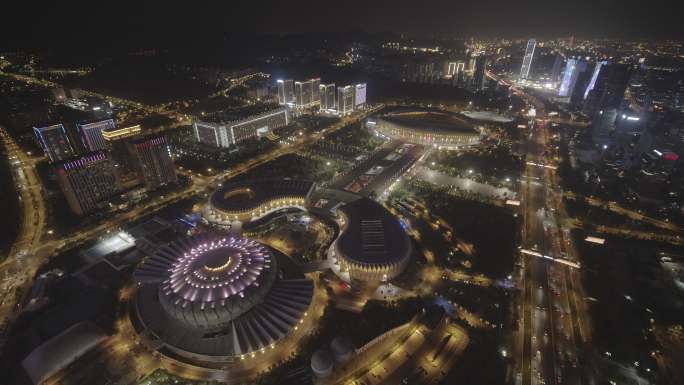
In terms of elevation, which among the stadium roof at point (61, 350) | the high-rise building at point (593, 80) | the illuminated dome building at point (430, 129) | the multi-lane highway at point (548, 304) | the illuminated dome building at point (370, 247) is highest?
the high-rise building at point (593, 80)

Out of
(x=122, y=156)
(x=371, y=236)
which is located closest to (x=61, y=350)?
(x=371, y=236)

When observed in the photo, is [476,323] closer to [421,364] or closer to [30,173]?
[421,364]

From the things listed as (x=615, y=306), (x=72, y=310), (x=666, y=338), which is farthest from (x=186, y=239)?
(x=666, y=338)

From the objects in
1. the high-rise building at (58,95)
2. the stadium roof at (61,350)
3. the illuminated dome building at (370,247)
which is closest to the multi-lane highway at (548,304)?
the illuminated dome building at (370,247)

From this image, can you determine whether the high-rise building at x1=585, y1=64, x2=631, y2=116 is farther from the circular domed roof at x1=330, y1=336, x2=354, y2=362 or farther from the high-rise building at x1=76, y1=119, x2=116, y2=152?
the high-rise building at x1=76, y1=119, x2=116, y2=152

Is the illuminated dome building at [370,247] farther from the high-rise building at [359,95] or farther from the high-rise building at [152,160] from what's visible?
the high-rise building at [359,95]
